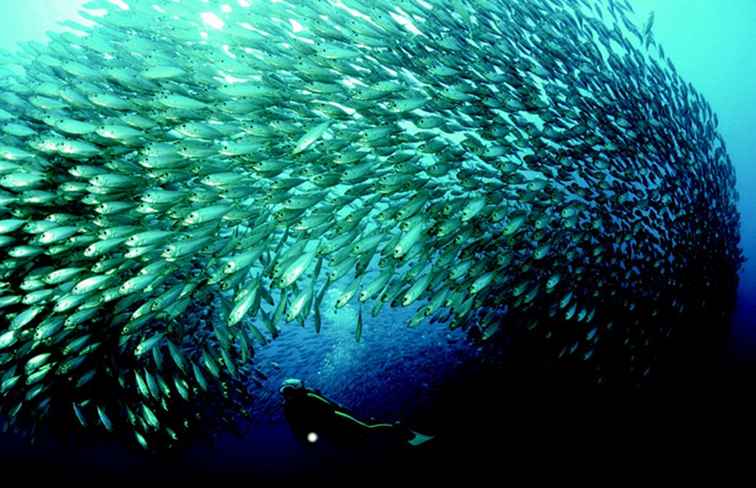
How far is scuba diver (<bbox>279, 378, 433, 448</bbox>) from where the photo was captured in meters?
5.07

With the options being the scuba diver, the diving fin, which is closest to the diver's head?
the scuba diver

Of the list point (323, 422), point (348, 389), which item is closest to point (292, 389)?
point (323, 422)

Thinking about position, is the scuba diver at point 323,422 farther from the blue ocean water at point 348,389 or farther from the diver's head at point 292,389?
the blue ocean water at point 348,389

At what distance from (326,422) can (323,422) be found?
0.13 feet

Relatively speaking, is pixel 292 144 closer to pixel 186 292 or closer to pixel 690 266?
pixel 186 292

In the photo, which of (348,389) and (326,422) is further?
(348,389)

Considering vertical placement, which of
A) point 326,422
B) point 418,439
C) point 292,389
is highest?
point 292,389

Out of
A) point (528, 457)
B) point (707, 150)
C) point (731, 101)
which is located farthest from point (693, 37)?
point (528, 457)

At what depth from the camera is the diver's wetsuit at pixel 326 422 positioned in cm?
506

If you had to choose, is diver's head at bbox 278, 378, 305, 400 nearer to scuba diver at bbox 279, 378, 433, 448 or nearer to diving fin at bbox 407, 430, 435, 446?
scuba diver at bbox 279, 378, 433, 448

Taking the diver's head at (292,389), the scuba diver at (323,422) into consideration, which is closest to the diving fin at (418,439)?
the scuba diver at (323,422)

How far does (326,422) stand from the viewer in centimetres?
513

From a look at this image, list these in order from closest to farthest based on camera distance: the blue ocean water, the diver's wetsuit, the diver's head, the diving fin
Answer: the diver's wetsuit → the diver's head → the diving fin → the blue ocean water

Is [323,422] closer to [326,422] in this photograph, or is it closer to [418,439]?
[326,422]
